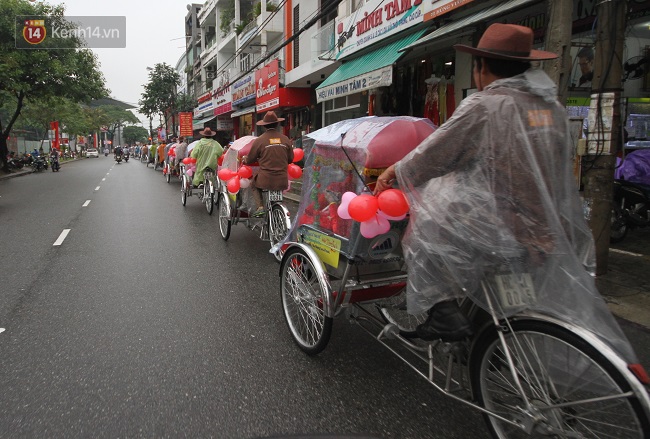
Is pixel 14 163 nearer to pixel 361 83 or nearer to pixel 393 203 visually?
pixel 361 83

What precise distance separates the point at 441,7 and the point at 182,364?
839 centimetres

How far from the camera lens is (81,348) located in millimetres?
3465

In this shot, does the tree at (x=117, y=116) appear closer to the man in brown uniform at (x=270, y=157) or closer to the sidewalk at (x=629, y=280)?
the man in brown uniform at (x=270, y=157)

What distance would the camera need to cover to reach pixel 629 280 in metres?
5.04

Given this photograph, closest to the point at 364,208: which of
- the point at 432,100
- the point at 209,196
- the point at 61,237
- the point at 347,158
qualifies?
the point at 347,158

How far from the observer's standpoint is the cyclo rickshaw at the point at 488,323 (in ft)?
5.99

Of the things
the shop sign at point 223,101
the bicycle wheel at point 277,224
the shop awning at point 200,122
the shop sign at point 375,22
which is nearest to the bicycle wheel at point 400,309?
the bicycle wheel at point 277,224

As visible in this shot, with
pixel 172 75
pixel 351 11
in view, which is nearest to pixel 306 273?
pixel 351 11

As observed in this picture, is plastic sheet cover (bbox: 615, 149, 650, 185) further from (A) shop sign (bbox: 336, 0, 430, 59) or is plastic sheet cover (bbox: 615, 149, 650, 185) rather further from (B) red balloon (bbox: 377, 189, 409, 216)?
(B) red balloon (bbox: 377, 189, 409, 216)

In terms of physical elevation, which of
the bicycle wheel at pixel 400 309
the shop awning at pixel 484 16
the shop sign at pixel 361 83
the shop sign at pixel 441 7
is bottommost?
the bicycle wheel at pixel 400 309

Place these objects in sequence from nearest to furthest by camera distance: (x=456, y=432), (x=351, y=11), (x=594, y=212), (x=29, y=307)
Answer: (x=456, y=432)
(x=29, y=307)
(x=594, y=212)
(x=351, y=11)

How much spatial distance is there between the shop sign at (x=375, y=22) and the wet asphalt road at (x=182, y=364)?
698 cm

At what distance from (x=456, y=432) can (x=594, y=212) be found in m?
3.56

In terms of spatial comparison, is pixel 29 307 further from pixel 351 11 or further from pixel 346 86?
pixel 351 11
